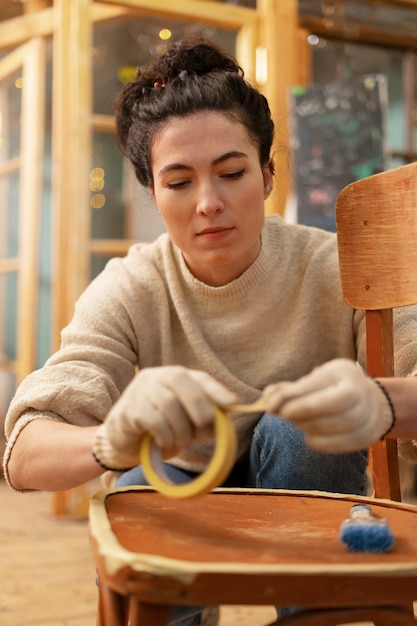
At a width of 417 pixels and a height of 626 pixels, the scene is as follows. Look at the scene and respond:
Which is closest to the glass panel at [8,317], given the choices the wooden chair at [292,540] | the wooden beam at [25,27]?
the wooden beam at [25,27]

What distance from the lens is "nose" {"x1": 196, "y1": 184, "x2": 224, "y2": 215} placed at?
1.05 metres

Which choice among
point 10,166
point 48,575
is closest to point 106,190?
point 10,166

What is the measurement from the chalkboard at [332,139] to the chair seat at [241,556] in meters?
1.98

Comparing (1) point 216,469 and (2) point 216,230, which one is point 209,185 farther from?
(1) point 216,469

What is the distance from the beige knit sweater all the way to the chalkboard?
Answer: 1484 millimetres

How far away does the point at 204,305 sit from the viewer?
4.05 ft

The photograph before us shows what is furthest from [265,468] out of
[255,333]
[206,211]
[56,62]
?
[56,62]

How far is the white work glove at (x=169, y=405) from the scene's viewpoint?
639 millimetres

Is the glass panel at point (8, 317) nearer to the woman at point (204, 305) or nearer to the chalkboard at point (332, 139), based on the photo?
the chalkboard at point (332, 139)

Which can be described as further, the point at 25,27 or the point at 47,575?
the point at 25,27

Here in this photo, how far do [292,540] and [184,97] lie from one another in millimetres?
659

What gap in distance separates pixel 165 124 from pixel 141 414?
0.58m

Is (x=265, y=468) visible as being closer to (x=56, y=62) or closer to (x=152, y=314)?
(x=152, y=314)

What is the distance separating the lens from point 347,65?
3238 mm
